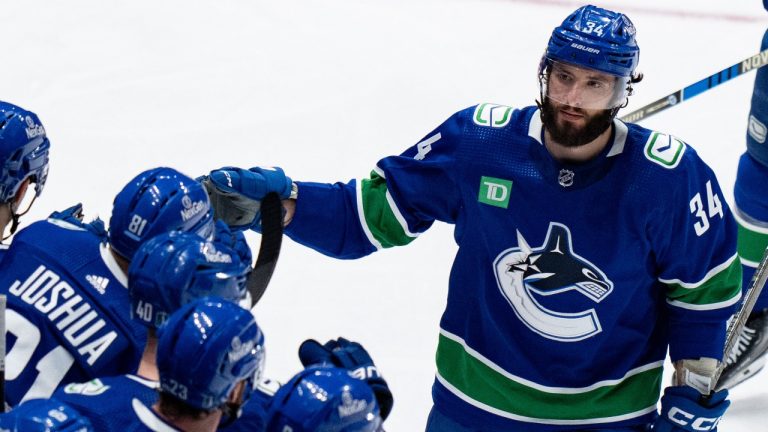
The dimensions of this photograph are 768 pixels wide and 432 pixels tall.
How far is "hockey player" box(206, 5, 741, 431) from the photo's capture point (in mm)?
3162

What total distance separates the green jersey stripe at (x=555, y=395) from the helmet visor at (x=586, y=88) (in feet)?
2.02

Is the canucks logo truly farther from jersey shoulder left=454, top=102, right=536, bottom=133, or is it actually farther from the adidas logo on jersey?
the adidas logo on jersey

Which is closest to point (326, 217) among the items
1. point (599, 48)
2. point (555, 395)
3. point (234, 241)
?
point (234, 241)

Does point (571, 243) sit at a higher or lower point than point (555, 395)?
higher

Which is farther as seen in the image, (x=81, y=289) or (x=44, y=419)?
(x=81, y=289)

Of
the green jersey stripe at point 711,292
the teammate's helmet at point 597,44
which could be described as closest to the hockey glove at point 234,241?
the teammate's helmet at point 597,44

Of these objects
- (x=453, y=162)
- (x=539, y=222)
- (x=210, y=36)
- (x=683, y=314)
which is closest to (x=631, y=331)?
(x=683, y=314)

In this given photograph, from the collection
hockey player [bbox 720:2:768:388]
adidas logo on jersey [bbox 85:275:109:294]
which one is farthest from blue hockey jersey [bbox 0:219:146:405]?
hockey player [bbox 720:2:768:388]

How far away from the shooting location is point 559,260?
3.23m

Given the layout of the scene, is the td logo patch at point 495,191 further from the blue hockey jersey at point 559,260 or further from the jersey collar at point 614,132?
the jersey collar at point 614,132

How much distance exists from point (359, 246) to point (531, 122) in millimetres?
536

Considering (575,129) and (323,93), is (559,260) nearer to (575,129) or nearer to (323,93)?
(575,129)

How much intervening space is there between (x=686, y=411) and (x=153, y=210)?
124cm

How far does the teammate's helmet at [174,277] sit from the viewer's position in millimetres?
2598
